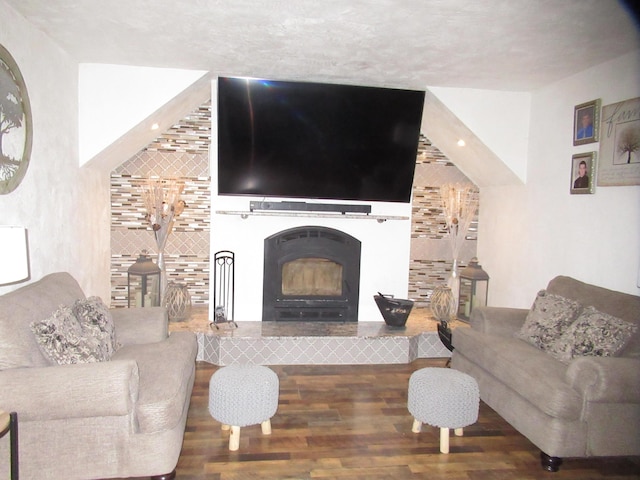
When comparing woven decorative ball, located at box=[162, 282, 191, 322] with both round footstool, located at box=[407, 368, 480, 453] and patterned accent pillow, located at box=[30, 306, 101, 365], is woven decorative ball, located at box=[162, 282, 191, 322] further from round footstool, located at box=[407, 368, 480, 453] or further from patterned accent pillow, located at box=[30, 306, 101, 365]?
round footstool, located at box=[407, 368, 480, 453]

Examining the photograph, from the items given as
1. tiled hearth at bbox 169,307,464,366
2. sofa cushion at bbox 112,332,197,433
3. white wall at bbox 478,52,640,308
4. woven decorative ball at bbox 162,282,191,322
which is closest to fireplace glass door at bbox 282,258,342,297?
tiled hearth at bbox 169,307,464,366

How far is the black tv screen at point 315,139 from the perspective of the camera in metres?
4.27

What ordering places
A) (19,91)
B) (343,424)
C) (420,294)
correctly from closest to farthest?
(19,91) < (343,424) < (420,294)

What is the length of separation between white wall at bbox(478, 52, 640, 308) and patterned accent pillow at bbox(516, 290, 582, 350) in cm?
43

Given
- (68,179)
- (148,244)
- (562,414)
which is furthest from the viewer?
(148,244)

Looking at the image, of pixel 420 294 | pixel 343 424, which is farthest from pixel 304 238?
pixel 343 424

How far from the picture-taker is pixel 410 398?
293cm

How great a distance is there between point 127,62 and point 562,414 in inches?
161

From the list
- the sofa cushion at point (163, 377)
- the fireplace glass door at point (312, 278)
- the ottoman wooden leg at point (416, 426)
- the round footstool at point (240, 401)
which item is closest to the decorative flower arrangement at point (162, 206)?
the fireplace glass door at point (312, 278)

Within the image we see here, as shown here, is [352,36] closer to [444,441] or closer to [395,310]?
[395,310]

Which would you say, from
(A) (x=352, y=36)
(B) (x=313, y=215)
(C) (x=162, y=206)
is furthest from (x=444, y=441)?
(C) (x=162, y=206)

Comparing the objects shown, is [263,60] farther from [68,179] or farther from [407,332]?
[407,332]

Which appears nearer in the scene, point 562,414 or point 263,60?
point 562,414

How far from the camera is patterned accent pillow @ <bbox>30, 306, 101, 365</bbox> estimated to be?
2.35m
